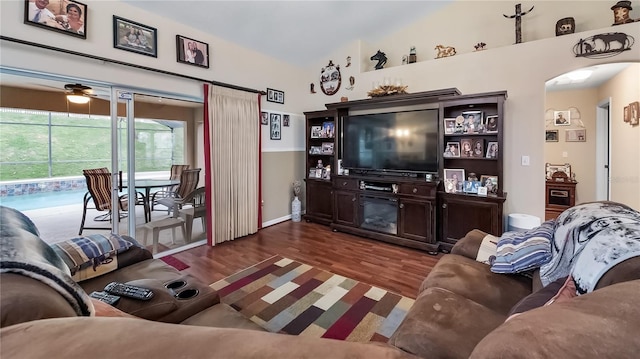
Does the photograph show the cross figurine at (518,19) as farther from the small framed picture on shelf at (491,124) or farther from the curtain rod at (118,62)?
the curtain rod at (118,62)

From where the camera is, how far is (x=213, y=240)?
3801 millimetres

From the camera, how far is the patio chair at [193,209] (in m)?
3.86

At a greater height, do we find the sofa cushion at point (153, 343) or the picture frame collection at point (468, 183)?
the picture frame collection at point (468, 183)

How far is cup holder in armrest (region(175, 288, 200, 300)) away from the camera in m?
1.55

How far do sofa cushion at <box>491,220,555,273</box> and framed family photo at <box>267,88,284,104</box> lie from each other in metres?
3.89

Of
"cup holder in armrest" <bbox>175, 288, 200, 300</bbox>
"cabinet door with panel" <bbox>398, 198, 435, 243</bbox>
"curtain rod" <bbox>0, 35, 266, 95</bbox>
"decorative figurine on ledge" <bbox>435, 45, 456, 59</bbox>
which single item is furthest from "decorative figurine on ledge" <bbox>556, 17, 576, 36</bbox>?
"cup holder in armrest" <bbox>175, 288, 200, 300</bbox>

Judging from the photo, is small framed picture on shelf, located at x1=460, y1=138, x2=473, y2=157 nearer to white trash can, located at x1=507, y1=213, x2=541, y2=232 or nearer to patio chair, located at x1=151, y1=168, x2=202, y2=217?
white trash can, located at x1=507, y1=213, x2=541, y2=232

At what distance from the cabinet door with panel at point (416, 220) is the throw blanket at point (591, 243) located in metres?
1.89

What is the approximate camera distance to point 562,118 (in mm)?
5641

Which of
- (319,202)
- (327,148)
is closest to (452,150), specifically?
(327,148)

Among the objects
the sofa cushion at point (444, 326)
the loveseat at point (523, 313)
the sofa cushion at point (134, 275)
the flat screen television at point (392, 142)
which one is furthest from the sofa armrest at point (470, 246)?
the sofa cushion at point (134, 275)

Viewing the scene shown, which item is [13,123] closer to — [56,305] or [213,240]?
[213,240]

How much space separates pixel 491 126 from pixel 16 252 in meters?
4.04

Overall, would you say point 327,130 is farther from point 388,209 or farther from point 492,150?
point 492,150
